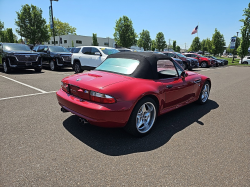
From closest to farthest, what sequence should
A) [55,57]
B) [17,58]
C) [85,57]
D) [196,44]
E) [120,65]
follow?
[120,65]
[17,58]
[85,57]
[55,57]
[196,44]

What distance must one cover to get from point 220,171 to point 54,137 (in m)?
2.58

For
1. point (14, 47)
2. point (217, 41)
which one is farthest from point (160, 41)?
point (14, 47)

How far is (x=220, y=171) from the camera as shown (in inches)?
92.6

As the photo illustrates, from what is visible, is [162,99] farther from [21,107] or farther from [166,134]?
[21,107]

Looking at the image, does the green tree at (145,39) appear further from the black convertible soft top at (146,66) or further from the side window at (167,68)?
the black convertible soft top at (146,66)

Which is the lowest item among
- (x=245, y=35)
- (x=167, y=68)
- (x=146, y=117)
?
(x=146, y=117)

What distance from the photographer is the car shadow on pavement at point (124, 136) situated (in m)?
2.84

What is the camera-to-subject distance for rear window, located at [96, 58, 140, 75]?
3.48 m

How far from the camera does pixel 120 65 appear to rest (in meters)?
3.71

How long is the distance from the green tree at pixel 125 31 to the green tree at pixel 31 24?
18.7 m

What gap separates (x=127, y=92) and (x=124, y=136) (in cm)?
86

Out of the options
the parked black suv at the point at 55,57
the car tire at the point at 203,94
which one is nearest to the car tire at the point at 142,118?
the car tire at the point at 203,94

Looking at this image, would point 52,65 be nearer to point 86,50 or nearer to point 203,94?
point 86,50

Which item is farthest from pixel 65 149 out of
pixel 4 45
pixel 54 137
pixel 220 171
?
pixel 4 45
